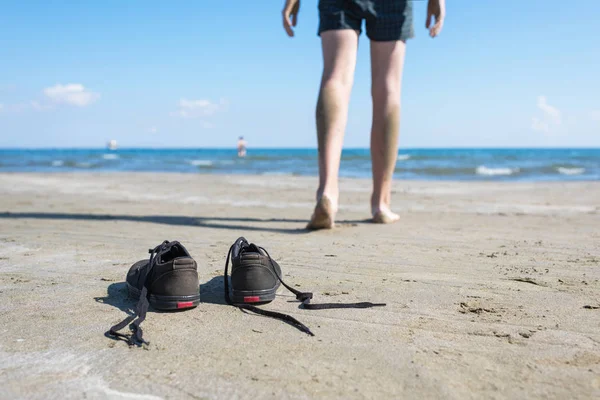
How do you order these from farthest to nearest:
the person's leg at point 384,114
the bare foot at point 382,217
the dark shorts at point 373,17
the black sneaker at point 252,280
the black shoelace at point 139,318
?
1. the bare foot at point 382,217
2. the person's leg at point 384,114
3. the dark shorts at point 373,17
4. the black sneaker at point 252,280
5. the black shoelace at point 139,318

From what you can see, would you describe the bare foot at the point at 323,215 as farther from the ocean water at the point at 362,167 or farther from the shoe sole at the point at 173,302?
the ocean water at the point at 362,167

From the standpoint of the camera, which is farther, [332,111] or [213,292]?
[332,111]

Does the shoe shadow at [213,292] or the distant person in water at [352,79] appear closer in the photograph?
the shoe shadow at [213,292]

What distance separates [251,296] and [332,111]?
2245mm

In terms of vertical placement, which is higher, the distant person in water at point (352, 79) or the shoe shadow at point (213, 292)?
the distant person in water at point (352, 79)

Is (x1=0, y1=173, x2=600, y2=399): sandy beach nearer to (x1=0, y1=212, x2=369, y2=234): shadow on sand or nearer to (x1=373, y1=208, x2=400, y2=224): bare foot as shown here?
(x1=0, y1=212, x2=369, y2=234): shadow on sand

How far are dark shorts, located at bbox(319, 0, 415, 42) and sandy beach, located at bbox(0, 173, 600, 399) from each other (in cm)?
157

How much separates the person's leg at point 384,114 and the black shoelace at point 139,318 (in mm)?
2700

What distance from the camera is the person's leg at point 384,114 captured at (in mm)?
4387

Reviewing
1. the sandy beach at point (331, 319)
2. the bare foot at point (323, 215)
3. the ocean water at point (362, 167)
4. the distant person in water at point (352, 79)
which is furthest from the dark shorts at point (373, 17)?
the ocean water at point (362, 167)

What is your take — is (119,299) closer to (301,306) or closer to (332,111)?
(301,306)

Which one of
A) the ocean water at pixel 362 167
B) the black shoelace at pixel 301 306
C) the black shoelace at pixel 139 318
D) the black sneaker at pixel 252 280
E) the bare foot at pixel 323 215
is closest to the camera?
the black shoelace at pixel 139 318

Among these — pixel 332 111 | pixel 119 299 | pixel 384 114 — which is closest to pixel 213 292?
pixel 119 299

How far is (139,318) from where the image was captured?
6.16 ft
